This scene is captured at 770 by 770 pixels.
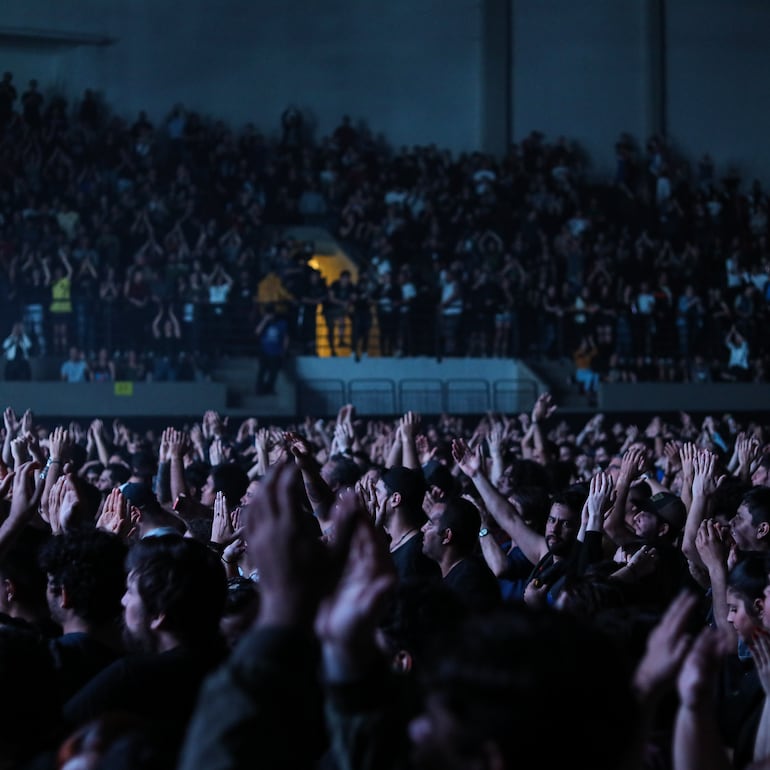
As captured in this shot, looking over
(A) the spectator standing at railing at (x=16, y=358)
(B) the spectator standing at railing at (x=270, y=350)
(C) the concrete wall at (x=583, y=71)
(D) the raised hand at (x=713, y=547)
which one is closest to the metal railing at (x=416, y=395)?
(B) the spectator standing at railing at (x=270, y=350)

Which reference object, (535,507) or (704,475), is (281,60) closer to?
(535,507)

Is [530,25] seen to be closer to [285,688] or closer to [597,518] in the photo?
[597,518]

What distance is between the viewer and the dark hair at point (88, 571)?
3.15 metres

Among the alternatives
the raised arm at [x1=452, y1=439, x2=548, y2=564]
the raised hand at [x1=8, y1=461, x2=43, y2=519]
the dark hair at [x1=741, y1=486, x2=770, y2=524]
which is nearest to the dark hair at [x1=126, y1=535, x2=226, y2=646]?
the raised hand at [x1=8, y1=461, x2=43, y2=519]

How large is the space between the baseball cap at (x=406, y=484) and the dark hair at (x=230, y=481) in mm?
1315

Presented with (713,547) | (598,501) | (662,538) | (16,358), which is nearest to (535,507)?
(662,538)

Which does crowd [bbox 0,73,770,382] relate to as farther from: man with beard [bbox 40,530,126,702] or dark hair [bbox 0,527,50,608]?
man with beard [bbox 40,530,126,702]

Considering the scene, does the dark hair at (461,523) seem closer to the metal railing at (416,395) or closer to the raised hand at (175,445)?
the raised hand at (175,445)

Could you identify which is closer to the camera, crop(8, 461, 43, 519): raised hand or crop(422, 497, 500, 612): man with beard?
crop(8, 461, 43, 519): raised hand

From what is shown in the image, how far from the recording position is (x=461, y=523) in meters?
4.81

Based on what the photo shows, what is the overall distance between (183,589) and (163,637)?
13 centimetres

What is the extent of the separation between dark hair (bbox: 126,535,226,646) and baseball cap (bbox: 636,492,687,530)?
341 centimetres

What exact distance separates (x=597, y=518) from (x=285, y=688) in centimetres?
289

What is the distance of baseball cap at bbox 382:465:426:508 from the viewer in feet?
17.3
